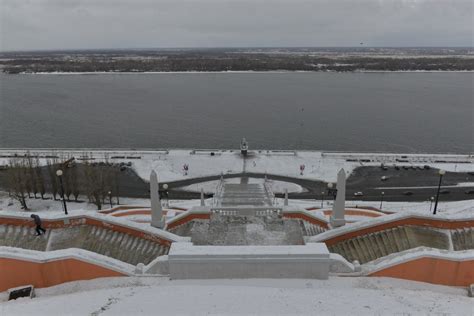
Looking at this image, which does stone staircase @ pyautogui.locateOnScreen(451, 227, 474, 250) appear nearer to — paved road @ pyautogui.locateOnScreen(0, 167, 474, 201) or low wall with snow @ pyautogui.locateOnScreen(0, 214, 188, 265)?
low wall with snow @ pyautogui.locateOnScreen(0, 214, 188, 265)

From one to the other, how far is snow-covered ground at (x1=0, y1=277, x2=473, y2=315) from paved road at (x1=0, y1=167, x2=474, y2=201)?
19466 millimetres

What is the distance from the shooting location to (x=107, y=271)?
455 inches

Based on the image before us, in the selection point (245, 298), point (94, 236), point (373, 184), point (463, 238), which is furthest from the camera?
point (373, 184)

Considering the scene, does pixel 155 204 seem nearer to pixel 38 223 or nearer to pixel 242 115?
pixel 38 223

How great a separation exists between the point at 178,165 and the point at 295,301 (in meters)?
29.8

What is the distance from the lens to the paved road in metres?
31.0

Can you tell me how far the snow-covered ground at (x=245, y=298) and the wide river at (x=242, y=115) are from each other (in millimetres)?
36047

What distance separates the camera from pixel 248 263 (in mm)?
11273

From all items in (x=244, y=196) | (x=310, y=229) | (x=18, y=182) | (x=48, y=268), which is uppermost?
(x=48, y=268)

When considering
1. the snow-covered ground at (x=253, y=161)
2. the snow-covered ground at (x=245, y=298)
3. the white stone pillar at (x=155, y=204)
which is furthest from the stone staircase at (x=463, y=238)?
the snow-covered ground at (x=253, y=161)

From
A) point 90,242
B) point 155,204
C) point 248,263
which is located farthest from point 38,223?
point 248,263

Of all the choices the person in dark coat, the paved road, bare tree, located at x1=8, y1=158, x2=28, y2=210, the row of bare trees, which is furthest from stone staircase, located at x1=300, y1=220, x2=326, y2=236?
bare tree, located at x1=8, y1=158, x2=28, y2=210

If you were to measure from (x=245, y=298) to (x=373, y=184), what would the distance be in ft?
88.8

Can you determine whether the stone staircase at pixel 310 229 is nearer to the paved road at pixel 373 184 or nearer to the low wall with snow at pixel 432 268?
the low wall with snow at pixel 432 268
